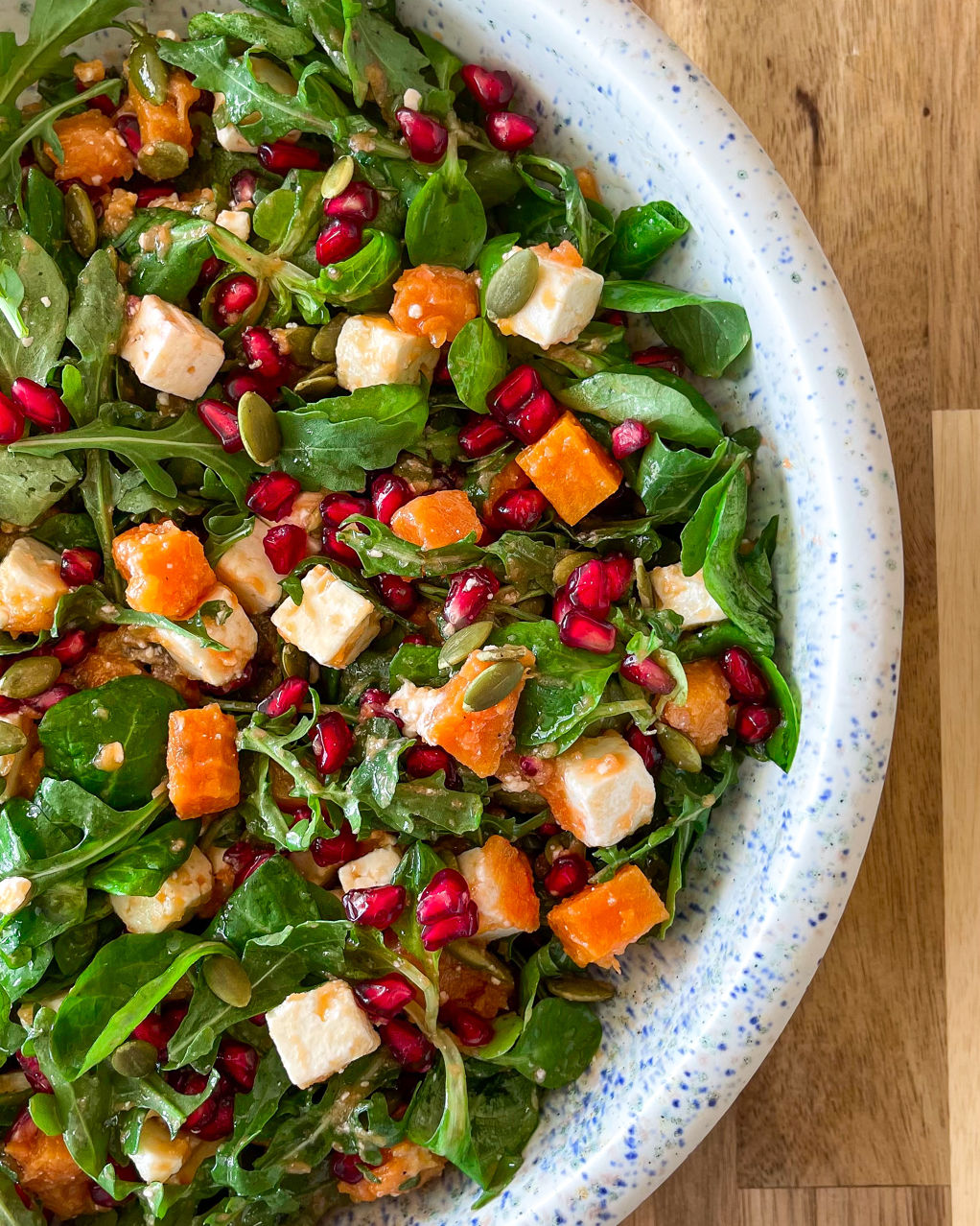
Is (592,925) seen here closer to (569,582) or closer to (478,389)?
(569,582)

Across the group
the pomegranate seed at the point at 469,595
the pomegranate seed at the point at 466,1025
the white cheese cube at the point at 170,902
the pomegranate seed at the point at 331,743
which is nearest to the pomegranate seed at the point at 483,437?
the pomegranate seed at the point at 469,595

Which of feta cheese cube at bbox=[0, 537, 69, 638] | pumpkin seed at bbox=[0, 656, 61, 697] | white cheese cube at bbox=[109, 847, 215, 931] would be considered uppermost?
feta cheese cube at bbox=[0, 537, 69, 638]

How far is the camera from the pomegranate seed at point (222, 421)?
1935 mm

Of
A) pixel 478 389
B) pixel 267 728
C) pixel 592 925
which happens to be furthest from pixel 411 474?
pixel 592 925

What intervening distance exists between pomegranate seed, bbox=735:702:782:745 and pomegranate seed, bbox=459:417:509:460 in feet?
2.14

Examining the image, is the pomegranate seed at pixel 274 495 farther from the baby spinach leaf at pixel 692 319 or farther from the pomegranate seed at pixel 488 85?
A: the pomegranate seed at pixel 488 85

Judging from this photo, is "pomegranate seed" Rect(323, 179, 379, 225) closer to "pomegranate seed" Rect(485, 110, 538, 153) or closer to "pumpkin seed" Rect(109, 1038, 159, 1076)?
"pomegranate seed" Rect(485, 110, 538, 153)

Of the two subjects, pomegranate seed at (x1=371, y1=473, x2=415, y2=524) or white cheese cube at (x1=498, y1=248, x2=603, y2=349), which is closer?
white cheese cube at (x1=498, y1=248, x2=603, y2=349)

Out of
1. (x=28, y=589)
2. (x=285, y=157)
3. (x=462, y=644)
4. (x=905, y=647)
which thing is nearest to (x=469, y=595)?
(x=462, y=644)

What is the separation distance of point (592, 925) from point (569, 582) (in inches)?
23.4

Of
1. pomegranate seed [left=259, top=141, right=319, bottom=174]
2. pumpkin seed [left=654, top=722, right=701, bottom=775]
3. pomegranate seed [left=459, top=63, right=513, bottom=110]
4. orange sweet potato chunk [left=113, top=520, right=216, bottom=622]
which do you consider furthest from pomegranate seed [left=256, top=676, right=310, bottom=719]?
pomegranate seed [left=459, top=63, right=513, bottom=110]

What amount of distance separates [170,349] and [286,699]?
25.6 inches

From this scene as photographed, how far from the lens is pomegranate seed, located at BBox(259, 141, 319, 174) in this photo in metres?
1.94

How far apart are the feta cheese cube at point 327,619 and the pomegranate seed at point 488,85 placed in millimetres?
892
